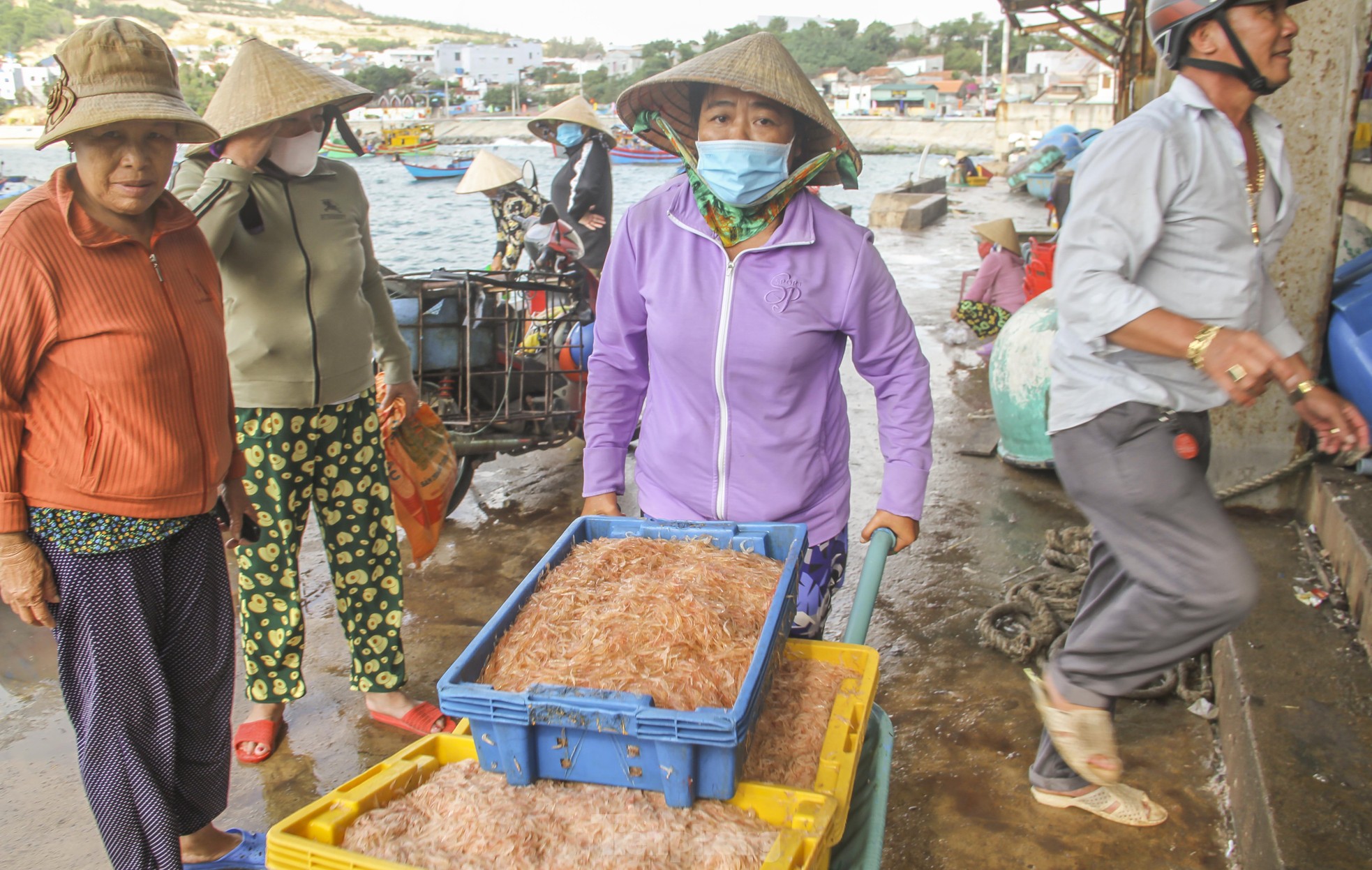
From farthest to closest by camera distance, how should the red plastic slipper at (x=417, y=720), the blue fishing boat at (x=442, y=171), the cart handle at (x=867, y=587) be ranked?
→ 1. the blue fishing boat at (x=442, y=171)
2. the red plastic slipper at (x=417, y=720)
3. the cart handle at (x=867, y=587)

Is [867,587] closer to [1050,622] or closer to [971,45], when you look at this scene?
[1050,622]

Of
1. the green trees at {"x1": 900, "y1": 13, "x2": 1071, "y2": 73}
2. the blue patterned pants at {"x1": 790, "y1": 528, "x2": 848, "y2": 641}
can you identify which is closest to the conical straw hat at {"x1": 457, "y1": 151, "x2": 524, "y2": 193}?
the blue patterned pants at {"x1": 790, "y1": 528, "x2": 848, "y2": 641}

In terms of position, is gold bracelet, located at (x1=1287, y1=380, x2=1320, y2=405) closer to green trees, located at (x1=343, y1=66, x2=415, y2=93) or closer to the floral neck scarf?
the floral neck scarf

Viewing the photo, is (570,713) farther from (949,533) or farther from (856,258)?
(949,533)

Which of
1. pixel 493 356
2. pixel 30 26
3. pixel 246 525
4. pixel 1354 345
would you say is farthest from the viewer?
pixel 30 26

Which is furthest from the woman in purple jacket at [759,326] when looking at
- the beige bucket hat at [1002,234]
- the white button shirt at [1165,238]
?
the beige bucket hat at [1002,234]

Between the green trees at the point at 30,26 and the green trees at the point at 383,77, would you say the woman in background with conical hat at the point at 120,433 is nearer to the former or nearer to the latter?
the green trees at the point at 383,77

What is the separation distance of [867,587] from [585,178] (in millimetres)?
4935

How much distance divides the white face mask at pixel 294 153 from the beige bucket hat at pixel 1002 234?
5761mm

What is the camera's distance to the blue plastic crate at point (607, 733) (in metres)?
1.20

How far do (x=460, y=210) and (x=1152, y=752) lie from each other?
32280 millimetres

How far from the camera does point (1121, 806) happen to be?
95.6 inches

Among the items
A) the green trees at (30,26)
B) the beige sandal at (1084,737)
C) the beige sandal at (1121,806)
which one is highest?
the green trees at (30,26)

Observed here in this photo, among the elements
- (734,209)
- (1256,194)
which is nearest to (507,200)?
(734,209)
